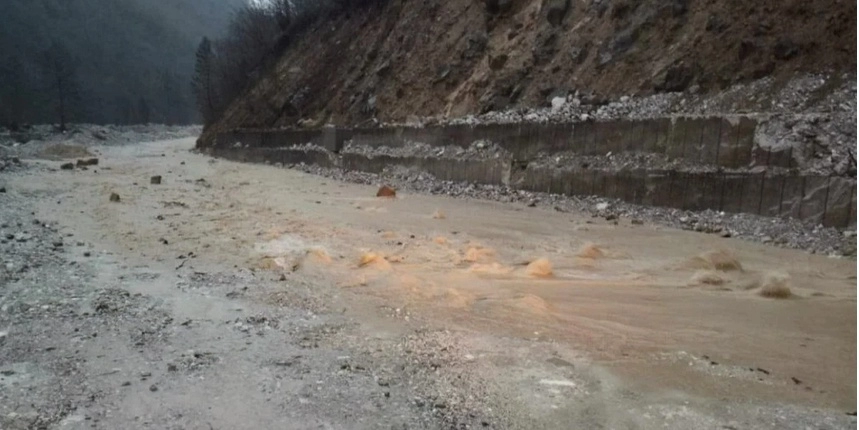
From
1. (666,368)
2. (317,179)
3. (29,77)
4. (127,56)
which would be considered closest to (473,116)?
(317,179)

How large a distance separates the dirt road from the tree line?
18.9 metres

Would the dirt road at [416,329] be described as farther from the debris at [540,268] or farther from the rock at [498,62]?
the rock at [498,62]

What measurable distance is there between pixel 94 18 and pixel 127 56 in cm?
599

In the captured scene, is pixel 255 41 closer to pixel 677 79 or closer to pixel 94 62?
pixel 677 79

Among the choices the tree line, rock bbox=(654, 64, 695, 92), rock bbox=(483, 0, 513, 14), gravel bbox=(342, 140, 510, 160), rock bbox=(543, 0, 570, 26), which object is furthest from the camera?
the tree line

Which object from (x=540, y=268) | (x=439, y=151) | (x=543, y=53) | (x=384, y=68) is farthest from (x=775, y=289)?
(x=384, y=68)

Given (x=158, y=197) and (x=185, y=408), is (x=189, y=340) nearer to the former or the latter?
(x=185, y=408)

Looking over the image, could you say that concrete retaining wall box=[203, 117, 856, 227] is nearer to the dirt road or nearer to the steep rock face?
the dirt road

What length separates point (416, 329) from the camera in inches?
150

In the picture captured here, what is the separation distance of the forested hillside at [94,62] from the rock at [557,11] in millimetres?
35655

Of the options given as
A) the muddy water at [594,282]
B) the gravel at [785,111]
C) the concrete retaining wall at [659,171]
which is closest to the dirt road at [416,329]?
the muddy water at [594,282]

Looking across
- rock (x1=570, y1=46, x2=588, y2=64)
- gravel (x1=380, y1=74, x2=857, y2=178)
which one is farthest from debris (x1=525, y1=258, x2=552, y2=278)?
rock (x1=570, y1=46, x2=588, y2=64)

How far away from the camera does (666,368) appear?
320cm

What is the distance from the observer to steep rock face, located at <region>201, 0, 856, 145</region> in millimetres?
9117
